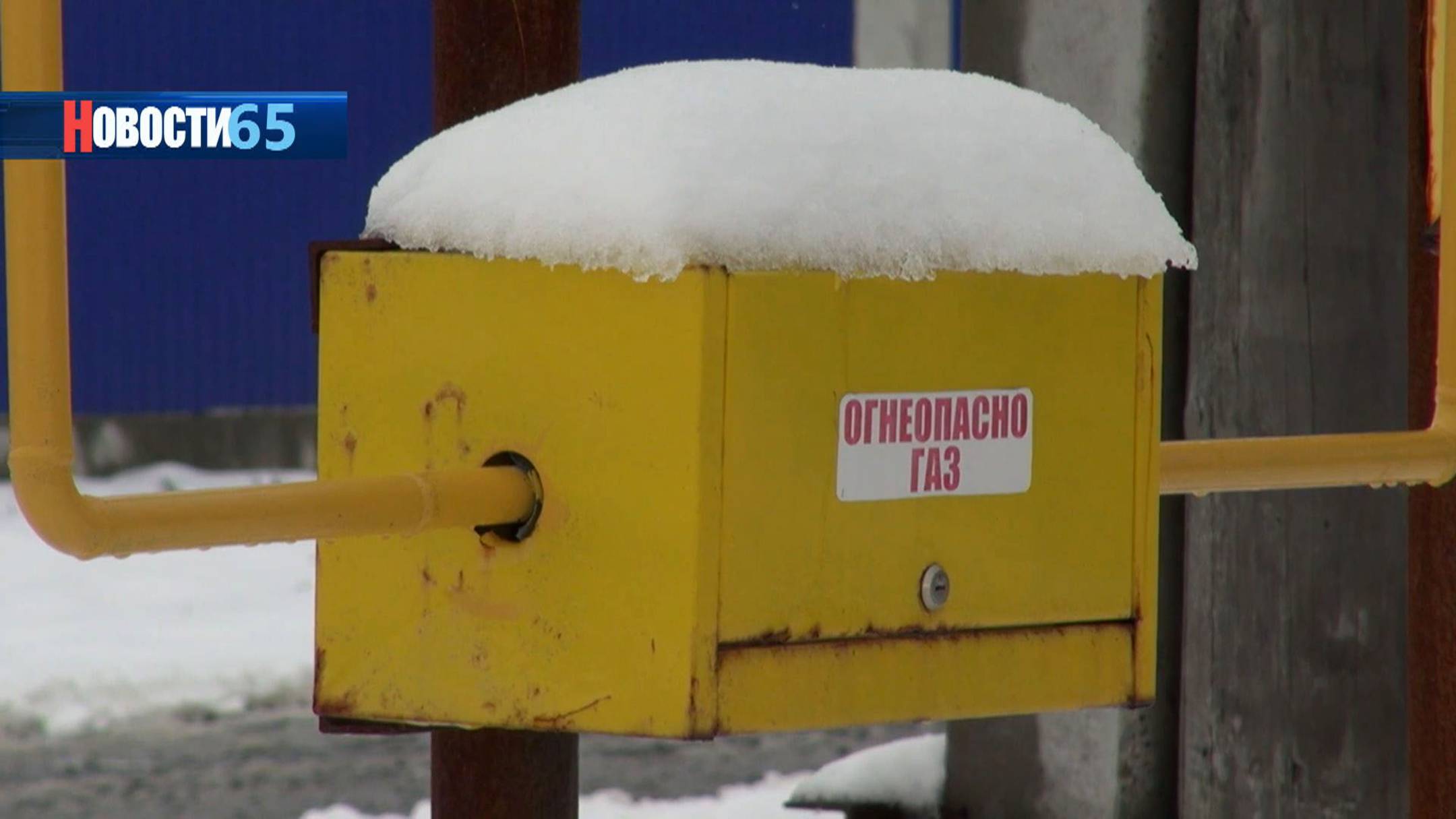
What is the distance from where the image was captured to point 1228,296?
4180mm

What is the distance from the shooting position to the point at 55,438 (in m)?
1.91

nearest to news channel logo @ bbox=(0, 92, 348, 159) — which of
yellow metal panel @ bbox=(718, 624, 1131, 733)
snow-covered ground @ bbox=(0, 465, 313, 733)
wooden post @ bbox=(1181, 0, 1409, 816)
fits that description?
yellow metal panel @ bbox=(718, 624, 1131, 733)

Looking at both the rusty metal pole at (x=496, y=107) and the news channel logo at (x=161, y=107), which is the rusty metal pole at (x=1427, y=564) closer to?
the rusty metal pole at (x=496, y=107)

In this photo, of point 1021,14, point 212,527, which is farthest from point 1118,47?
point 212,527

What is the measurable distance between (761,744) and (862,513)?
14.2ft

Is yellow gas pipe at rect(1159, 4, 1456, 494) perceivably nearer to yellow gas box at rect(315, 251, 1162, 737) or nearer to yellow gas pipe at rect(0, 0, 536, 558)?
yellow gas box at rect(315, 251, 1162, 737)

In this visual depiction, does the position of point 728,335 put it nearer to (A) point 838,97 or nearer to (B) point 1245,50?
(A) point 838,97

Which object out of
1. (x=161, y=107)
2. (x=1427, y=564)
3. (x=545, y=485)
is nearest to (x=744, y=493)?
(x=545, y=485)

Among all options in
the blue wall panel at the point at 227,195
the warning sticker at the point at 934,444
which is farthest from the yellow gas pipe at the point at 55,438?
the blue wall panel at the point at 227,195

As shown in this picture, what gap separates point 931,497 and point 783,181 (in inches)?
13.1

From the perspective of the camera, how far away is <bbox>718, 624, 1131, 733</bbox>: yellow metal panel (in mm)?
2094

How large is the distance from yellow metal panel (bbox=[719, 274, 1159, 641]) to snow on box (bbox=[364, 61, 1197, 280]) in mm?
36

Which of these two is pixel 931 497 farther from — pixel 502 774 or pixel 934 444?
pixel 502 774

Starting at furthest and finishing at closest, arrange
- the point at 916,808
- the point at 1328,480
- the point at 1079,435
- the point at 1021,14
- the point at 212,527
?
the point at 916,808 → the point at 1021,14 → the point at 1328,480 → the point at 1079,435 → the point at 212,527
